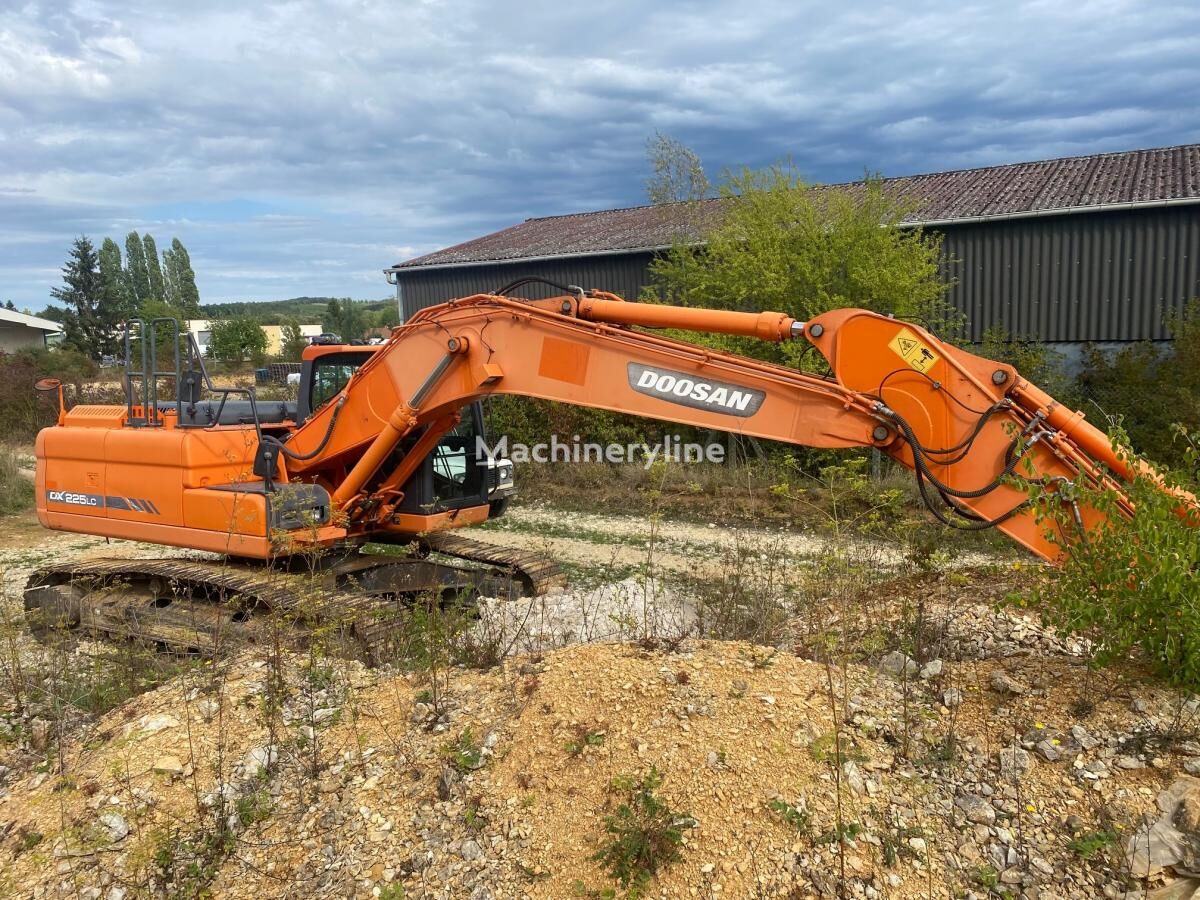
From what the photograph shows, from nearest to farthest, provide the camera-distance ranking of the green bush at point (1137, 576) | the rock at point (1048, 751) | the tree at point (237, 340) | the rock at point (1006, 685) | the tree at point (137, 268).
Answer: the green bush at point (1137, 576)
the rock at point (1048, 751)
the rock at point (1006, 685)
the tree at point (237, 340)
the tree at point (137, 268)

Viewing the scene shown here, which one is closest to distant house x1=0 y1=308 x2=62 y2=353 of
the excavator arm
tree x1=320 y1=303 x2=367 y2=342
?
tree x1=320 y1=303 x2=367 y2=342

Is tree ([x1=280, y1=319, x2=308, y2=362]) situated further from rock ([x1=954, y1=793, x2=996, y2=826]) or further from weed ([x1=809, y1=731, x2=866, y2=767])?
rock ([x1=954, y1=793, x2=996, y2=826])

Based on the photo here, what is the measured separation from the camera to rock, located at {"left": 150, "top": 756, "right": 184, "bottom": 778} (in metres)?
4.18

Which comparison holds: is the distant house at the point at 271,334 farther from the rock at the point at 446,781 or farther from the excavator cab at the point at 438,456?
the rock at the point at 446,781

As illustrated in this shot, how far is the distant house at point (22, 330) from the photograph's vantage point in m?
36.9

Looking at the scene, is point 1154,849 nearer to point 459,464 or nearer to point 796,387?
point 796,387

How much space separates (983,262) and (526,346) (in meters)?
15.3

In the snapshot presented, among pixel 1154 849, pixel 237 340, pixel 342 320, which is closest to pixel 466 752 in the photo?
pixel 1154 849

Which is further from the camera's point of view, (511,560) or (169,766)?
(511,560)

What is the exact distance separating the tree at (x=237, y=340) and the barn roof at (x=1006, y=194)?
2187cm

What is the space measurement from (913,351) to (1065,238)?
50.5ft

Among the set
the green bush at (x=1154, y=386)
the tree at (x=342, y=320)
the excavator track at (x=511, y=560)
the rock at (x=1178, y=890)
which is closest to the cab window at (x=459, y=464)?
the excavator track at (x=511, y=560)

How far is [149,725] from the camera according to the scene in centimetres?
463

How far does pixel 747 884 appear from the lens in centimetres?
326
